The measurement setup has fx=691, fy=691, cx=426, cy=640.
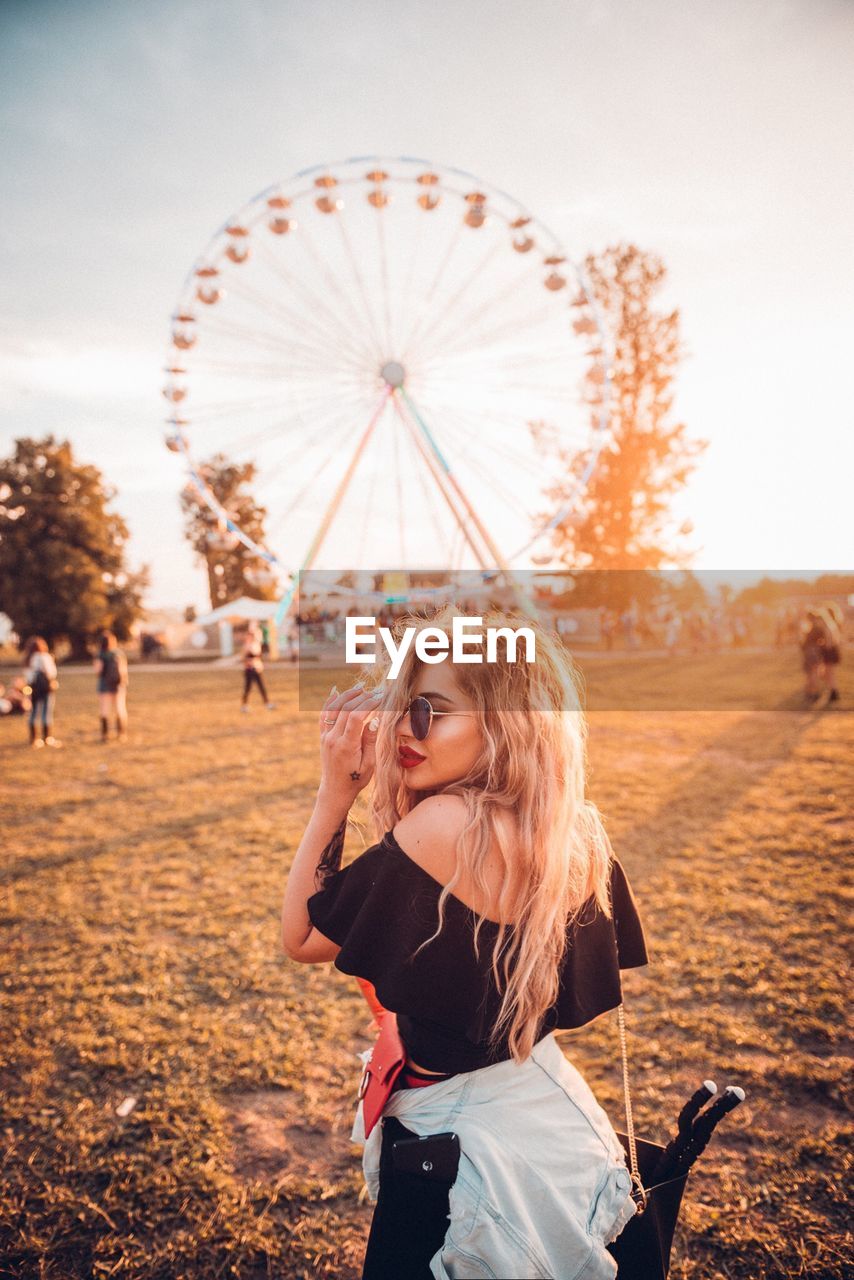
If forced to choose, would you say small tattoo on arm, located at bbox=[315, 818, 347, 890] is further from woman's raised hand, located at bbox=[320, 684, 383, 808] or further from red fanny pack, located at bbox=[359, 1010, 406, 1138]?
red fanny pack, located at bbox=[359, 1010, 406, 1138]

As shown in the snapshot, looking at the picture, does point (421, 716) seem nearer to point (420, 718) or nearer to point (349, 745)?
point (420, 718)

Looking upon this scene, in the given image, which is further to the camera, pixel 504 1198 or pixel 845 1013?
pixel 845 1013

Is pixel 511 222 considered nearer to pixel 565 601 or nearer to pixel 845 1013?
pixel 845 1013

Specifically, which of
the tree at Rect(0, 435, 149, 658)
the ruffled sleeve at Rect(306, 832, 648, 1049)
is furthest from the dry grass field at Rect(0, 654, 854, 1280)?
the tree at Rect(0, 435, 149, 658)

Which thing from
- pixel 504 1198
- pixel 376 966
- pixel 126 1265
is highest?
pixel 376 966

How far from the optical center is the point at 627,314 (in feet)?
102

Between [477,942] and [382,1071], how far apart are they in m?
0.44

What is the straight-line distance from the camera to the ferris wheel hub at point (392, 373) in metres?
12.1

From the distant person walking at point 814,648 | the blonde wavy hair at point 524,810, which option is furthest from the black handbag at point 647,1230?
the distant person walking at point 814,648

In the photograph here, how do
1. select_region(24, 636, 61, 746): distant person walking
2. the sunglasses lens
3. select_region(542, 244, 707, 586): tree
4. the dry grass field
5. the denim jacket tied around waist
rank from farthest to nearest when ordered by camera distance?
select_region(542, 244, 707, 586): tree < select_region(24, 636, 61, 746): distant person walking < the dry grass field < the sunglasses lens < the denim jacket tied around waist

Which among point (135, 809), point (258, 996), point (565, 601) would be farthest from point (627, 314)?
point (258, 996)

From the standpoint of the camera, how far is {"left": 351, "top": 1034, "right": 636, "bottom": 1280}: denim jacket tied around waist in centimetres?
135

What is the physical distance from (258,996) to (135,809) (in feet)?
14.9

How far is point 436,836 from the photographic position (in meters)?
1.44
